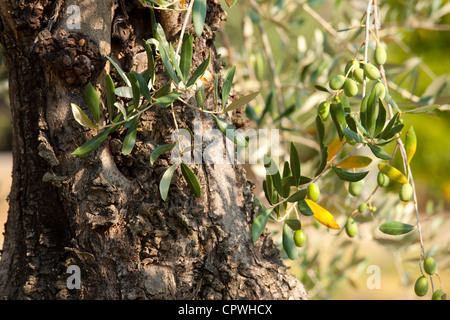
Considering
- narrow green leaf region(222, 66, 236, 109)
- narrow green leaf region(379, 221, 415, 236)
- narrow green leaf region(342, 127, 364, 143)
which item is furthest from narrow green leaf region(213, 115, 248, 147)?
narrow green leaf region(379, 221, 415, 236)

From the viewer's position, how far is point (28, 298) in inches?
30.9

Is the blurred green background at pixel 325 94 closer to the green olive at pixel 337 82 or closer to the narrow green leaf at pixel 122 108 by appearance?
the green olive at pixel 337 82

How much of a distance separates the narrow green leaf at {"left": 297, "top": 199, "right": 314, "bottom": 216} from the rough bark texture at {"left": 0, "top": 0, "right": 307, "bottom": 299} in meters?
0.12

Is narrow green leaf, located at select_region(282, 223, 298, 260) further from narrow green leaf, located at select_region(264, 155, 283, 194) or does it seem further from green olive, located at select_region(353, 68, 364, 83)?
green olive, located at select_region(353, 68, 364, 83)

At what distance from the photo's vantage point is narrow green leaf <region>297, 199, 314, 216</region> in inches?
28.6

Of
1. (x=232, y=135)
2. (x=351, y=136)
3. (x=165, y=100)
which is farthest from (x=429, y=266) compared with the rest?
(x=165, y=100)

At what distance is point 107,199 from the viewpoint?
0.76 metres

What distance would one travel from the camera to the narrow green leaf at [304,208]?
2.38ft

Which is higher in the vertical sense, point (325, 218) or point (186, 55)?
point (186, 55)

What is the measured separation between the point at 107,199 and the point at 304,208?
31 centimetres

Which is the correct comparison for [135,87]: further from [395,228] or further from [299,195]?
[395,228]
